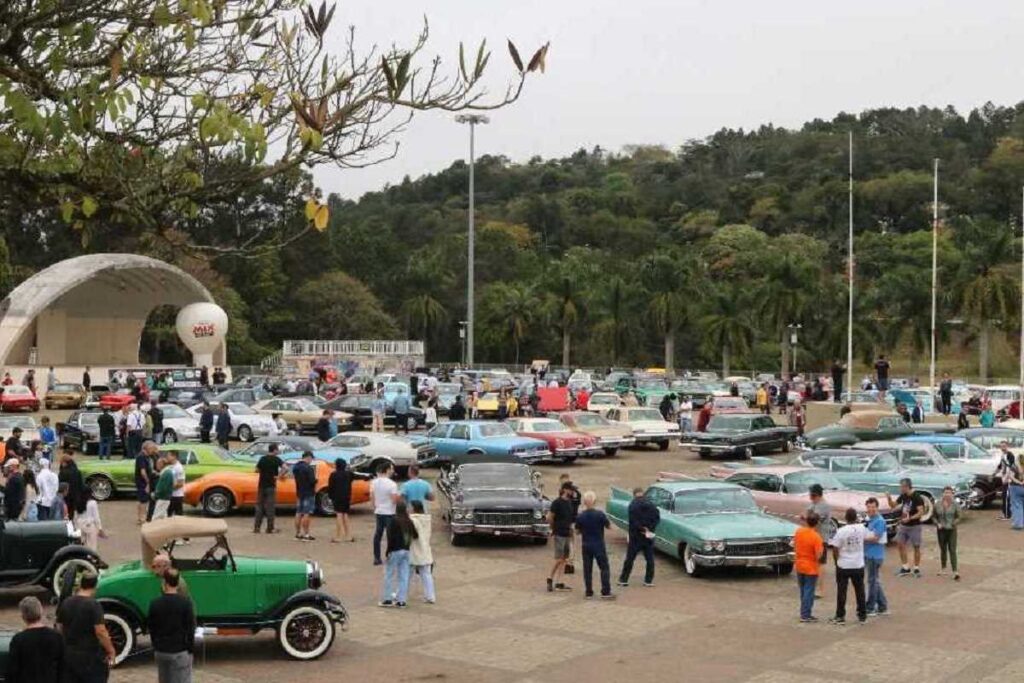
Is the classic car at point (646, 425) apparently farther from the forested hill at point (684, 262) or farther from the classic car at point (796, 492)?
the forested hill at point (684, 262)

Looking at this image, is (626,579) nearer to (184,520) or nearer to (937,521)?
(937,521)

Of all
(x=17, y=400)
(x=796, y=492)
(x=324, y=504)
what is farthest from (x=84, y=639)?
(x=17, y=400)

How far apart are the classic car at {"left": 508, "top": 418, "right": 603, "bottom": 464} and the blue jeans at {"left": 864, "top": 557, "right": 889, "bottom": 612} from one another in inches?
682

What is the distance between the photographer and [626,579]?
17953 millimetres

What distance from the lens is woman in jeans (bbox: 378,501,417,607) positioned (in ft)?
53.2

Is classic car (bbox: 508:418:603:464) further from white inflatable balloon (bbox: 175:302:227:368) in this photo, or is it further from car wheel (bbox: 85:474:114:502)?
white inflatable balloon (bbox: 175:302:227:368)

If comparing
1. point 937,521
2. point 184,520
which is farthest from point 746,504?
point 184,520

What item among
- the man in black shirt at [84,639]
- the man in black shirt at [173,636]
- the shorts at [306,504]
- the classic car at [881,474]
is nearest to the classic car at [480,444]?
the classic car at [881,474]

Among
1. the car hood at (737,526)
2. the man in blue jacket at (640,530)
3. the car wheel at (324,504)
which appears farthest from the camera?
the car wheel at (324,504)

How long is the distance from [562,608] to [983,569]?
7004mm

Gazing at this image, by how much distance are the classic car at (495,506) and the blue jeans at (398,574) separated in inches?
174

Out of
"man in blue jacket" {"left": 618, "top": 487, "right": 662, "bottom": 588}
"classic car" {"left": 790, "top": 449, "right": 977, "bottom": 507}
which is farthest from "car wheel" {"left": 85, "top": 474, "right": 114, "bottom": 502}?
"classic car" {"left": 790, "top": 449, "right": 977, "bottom": 507}

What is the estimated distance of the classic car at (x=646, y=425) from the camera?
127 feet

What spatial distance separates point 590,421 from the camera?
36.8 meters
